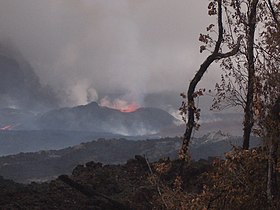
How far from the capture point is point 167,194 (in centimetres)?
1666

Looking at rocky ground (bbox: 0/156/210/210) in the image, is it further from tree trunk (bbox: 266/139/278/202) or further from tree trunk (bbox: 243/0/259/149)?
tree trunk (bbox: 266/139/278/202)

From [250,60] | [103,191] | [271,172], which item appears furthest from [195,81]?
[103,191]

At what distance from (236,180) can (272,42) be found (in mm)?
5050

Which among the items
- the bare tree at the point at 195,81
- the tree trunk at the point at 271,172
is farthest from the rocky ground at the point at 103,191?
the tree trunk at the point at 271,172

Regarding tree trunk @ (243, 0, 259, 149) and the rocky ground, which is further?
the rocky ground

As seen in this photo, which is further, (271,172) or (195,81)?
(195,81)

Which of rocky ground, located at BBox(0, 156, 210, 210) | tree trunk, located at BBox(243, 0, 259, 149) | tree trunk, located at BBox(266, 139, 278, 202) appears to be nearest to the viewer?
tree trunk, located at BBox(266, 139, 278, 202)

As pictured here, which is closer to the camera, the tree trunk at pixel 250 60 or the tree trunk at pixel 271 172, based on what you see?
the tree trunk at pixel 271 172

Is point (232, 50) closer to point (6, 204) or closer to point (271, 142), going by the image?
point (271, 142)

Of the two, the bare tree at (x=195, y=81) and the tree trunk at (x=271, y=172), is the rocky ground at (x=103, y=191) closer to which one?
the bare tree at (x=195, y=81)

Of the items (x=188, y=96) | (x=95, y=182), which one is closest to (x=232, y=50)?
(x=188, y=96)

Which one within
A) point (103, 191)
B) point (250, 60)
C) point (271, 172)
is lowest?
point (103, 191)

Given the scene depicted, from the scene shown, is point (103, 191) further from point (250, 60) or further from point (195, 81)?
point (250, 60)

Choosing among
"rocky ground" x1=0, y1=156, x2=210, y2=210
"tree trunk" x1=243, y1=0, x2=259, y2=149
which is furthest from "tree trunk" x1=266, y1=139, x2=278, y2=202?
"rocky ground" x1=0, y1=156, x2=210, y2=210
